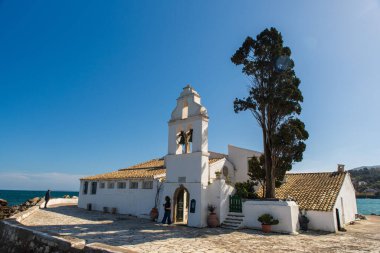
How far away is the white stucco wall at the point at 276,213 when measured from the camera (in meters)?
15.3

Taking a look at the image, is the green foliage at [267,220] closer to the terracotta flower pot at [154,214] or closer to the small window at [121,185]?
the terracotta flower pot at [154,214]

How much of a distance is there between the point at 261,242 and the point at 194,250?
386cm

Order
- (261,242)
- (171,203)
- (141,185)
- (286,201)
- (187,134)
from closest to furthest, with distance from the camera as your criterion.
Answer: (261,242) < (286,201) < (171,203) < (187,134) < (141,185)

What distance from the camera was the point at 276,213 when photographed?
1587 cm

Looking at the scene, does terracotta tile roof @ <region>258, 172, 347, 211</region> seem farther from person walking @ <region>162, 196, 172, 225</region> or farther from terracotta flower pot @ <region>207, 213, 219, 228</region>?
person walking @ <region>162, 196, 172, 225</region>

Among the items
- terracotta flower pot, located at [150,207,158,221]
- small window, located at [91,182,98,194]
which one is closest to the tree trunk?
terracotta flower pot, located at [150,207,158,221]

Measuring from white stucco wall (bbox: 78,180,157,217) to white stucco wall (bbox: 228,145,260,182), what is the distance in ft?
24.2

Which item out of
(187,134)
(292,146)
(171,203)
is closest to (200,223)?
(171,203)

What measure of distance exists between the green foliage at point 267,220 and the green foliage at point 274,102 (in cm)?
180

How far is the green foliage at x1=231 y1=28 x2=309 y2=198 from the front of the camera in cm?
1748

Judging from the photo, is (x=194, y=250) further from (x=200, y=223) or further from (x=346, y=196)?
(x=346, y=196)

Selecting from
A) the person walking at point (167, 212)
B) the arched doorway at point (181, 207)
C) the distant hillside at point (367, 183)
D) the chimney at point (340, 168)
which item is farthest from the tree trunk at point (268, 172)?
the distant hillside at point (367, 183)

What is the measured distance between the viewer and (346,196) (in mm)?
21281

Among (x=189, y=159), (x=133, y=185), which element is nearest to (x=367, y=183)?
(x=133, y=185)
